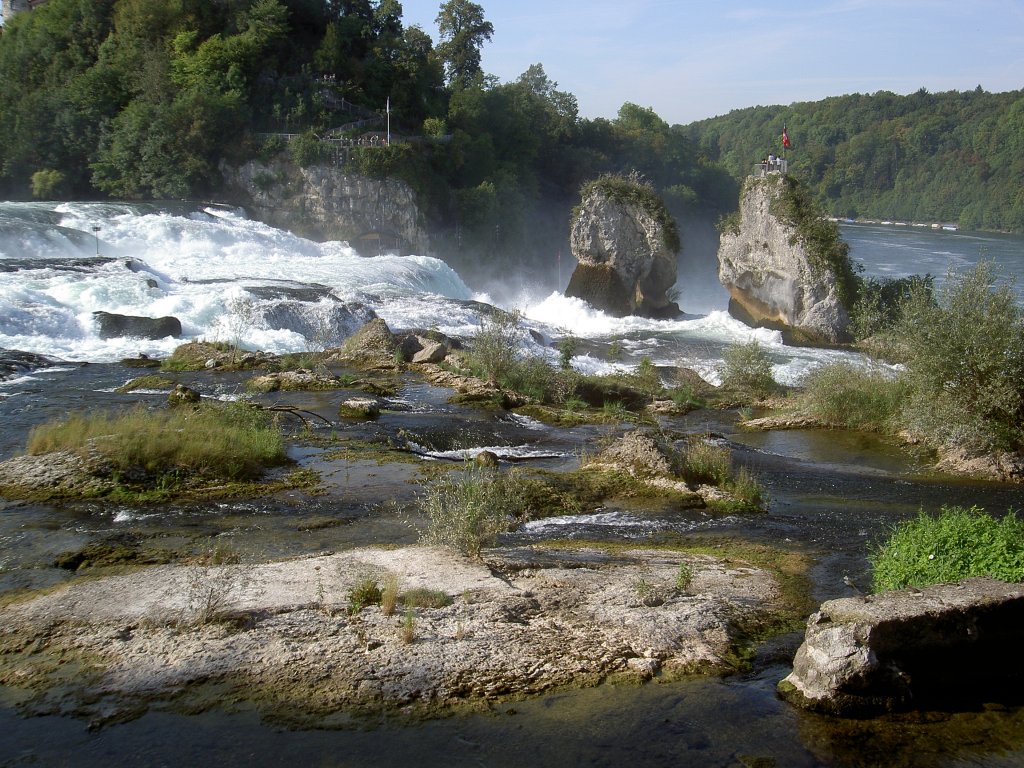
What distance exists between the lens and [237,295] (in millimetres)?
27391

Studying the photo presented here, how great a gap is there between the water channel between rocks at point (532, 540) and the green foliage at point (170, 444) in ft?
2.95

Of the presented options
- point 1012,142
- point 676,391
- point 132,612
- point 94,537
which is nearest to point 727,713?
point 132,612

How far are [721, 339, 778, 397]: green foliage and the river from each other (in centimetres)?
227

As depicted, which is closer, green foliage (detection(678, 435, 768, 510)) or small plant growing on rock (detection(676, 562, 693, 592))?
small plant growing on rock (detection(676, 562, 693, 592))

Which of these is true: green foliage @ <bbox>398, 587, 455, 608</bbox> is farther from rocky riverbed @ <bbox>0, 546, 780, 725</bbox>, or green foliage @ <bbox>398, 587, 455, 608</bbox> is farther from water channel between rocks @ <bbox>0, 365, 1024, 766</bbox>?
water channel between rocks @ <bbox>0, 365, 1024, 766</bbox>

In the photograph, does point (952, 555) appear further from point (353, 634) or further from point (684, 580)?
point (353, 634)

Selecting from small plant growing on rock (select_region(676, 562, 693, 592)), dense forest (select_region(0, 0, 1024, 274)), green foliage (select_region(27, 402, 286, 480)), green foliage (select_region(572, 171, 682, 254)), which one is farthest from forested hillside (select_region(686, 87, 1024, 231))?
small plant growing on rock (select_region(676, 562, 693, 592))

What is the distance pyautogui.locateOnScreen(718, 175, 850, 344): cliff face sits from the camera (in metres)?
32.4

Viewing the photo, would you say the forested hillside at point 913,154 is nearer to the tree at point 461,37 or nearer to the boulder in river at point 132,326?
the tree at point 461,37

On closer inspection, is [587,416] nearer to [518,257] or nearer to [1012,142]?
[518,257]

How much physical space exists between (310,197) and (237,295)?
20577 mm

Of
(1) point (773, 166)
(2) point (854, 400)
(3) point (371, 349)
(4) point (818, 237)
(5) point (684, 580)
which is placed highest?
(1) point (773, 166)

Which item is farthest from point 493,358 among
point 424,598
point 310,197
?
point 310,197

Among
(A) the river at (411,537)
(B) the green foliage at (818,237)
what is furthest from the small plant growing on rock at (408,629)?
(B) the green foliage at (818,237)
